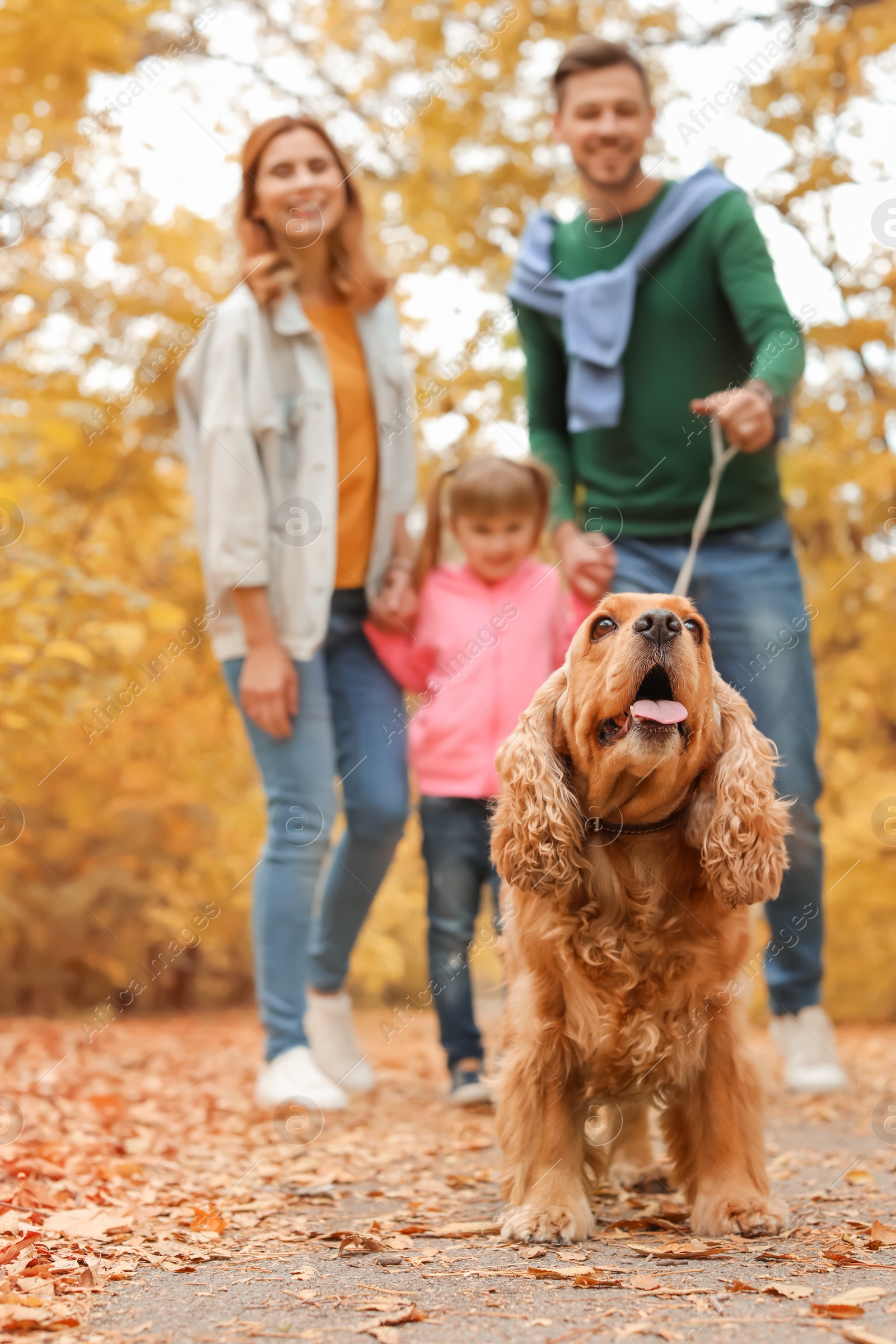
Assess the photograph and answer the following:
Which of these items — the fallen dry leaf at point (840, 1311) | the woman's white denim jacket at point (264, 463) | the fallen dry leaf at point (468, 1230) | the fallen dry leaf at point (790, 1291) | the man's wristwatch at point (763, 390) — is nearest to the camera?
the fallen dry leaf at point (840, 1311)

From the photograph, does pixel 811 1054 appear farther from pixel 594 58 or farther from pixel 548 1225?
pixel 594 58

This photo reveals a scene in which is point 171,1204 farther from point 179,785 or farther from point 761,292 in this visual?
point 179,785

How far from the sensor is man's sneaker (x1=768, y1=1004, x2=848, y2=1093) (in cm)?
378

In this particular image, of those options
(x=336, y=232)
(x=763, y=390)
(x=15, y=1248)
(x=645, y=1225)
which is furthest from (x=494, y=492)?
(x=15, y=1248)

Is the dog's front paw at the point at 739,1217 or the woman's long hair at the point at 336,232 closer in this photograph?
the dog's front paw at the point at 739,1217

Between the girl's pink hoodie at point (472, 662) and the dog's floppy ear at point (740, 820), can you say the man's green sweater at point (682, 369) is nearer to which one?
the girl's pink hoodie at point (472, 662)

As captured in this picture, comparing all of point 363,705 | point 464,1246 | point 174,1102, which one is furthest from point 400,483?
point 464,1246

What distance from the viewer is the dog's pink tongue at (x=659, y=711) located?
222 centimetres

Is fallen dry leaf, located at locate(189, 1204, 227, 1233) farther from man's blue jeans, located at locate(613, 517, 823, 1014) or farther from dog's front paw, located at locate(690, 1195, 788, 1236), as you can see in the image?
man's blue jeans, located at locate(613, 517, 823, 1014)

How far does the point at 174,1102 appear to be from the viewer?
4.07 meters

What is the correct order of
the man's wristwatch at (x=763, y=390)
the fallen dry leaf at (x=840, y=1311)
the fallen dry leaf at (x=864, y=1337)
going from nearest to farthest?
the fallen dry leaf at (x=864, y=1337) < the fallen dry leaf at (x=840, y=1311) < the man's wristwatch at (x=763, y=390)

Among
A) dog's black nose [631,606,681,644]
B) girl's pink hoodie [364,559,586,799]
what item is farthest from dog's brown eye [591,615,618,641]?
girl's pink hoodie [364,559,586,799]

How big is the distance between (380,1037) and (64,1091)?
3142 millimetres

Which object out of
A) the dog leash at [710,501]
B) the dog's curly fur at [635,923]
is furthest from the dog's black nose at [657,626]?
the dog leash at [710,501]
